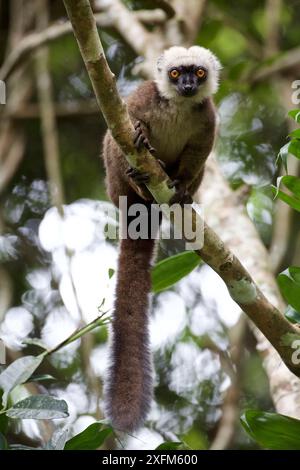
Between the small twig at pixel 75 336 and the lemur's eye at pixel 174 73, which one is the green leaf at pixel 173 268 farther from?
the lemur's eye at pixel 174 73

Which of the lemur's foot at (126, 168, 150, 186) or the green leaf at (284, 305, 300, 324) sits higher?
the lemur's foot at (126, 168, 150, 186)

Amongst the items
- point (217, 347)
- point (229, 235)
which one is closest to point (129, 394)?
point (229, 235)

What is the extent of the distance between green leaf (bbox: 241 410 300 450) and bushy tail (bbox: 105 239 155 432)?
0.54m

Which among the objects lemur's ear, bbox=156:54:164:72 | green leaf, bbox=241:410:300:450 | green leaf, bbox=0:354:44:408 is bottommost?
green leaf, bbox=241:410:300:450

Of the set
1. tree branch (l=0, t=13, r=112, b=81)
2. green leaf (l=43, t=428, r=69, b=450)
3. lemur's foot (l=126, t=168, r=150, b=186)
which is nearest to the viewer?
green leaf (l=43, t=428, r=69, b=450)

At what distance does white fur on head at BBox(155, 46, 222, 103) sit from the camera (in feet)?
13.6

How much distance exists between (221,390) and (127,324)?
2.66 metres

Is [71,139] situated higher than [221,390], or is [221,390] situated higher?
[71,139]

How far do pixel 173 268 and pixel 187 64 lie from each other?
1485 millimetres

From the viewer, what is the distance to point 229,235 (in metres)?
4.42

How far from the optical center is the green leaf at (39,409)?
8.63 feet

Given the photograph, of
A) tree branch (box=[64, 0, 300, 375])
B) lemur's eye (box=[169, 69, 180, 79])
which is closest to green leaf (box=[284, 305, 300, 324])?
tree branch (box=[64, 0, 300, 375])

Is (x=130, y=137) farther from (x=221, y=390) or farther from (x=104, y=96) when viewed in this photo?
(x=221, y=390)

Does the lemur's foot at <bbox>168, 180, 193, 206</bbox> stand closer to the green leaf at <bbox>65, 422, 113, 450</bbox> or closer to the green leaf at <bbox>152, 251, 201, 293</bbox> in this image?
the green leaf at <bbox>152, 251, 201, 293</bbox>
